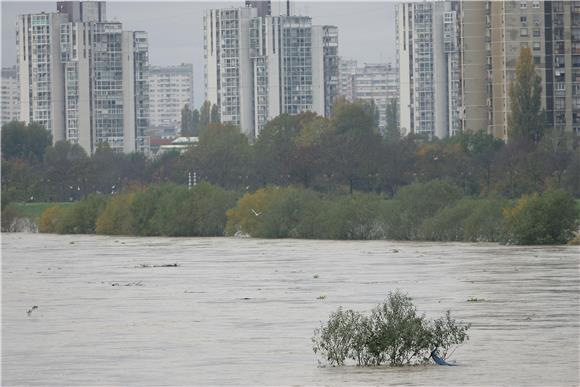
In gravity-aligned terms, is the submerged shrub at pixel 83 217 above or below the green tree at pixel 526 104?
below

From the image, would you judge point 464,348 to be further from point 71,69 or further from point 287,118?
point 71,69

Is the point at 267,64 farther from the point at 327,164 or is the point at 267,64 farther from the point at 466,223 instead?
the point at 466,223

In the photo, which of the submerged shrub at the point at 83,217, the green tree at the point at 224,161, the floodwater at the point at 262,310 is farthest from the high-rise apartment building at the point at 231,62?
the floodwater at the point at 262,310

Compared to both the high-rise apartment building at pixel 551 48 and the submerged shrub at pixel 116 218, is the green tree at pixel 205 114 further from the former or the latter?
the submerged shrub at pixel 116 218

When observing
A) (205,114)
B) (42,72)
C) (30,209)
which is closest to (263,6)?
(205,114)

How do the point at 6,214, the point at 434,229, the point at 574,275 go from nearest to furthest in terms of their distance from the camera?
the point at 574,275 → the point at 434,229 → the point at 6,214

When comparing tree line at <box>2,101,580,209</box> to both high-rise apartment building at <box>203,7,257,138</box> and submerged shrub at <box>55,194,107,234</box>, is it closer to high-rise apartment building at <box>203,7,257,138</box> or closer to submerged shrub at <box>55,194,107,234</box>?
submerged shrub at <box>55,194,107,234</box>

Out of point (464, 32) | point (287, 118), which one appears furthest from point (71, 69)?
point (464, 32)

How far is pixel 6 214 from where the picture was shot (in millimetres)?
101750

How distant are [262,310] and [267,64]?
150 metres

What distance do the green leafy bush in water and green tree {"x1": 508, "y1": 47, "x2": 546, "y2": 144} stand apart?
7452 centimetres

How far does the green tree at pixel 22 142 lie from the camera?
149 metres

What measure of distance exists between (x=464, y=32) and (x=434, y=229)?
53.3 meters

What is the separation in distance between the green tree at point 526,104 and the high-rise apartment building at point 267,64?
279 feet
